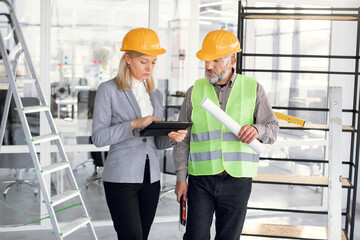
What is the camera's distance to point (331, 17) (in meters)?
3.43

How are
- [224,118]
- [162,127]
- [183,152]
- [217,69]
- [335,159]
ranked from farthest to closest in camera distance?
[335,159] → [183,152] → [217,69] → [162,127] → [224,118]

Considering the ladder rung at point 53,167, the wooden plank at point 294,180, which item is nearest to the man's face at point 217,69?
the wooden plank at point 294,180

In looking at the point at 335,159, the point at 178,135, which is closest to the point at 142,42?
the point at 178,135

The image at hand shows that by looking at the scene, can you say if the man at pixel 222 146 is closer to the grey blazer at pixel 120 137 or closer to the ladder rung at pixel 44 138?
the grey blazer at pixel 120 137

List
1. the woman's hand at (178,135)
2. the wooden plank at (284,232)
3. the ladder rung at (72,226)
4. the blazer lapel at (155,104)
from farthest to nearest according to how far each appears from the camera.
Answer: the wooden plank at (284,232) → the ladder rung at (72,226) → the blazer lapel at (155,104) → the woman's hand at (178,135)

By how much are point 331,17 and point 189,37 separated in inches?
83.3

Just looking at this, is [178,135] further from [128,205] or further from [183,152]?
[128,205]

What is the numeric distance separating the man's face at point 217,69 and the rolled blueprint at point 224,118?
29 cm

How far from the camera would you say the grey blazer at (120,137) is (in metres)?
2.45

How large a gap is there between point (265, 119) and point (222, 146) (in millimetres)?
277

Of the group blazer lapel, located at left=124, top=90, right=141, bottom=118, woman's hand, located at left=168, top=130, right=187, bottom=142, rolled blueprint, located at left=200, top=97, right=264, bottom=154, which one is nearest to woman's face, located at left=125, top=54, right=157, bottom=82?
blazer lapel, located at left=124, top=90, right=141, bottom=118

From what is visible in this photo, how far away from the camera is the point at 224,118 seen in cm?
224

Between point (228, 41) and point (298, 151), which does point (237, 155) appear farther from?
point (298, 151)

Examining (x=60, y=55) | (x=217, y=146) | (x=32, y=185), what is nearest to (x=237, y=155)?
(x=217, y=146)
